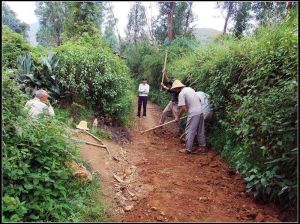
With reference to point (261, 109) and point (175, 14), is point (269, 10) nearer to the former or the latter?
point (175, 14)

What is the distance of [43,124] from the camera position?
3824 mm

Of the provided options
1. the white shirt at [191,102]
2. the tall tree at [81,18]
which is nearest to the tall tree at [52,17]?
the tall tree at [81,18]

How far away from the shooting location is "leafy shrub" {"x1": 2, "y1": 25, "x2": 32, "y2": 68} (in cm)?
725

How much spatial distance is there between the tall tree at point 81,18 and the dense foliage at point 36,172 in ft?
19.4

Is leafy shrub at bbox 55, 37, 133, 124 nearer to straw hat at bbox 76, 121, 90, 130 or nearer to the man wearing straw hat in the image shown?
straw hat at bbox 76, 121, 90, 130

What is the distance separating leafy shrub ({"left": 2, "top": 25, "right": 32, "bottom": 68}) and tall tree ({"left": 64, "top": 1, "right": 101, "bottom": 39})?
5.50 ft

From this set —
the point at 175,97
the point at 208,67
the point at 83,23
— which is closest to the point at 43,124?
the point at 208,67

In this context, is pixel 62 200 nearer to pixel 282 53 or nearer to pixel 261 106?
pixel 261 106

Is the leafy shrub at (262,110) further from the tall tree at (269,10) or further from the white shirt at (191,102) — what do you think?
the tall tree at (269,10)

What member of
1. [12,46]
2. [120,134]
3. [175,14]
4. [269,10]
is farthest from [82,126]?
[269,10]

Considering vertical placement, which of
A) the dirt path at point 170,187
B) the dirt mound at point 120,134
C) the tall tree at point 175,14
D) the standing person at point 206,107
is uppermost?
the tall tree at point 175,14

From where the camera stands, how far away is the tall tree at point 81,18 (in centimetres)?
894

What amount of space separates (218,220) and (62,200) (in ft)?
5.64

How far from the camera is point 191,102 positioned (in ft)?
20.8
